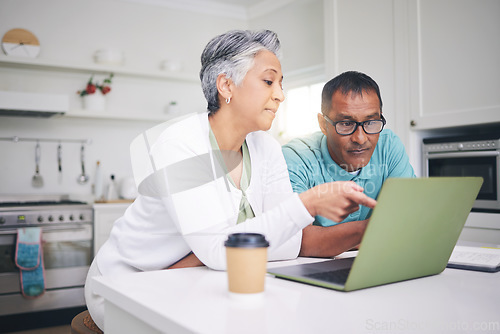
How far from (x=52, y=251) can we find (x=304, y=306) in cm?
328

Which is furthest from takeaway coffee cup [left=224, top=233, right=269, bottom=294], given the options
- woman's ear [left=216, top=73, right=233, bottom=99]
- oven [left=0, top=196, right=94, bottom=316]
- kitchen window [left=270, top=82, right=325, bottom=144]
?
kitchen window [left=270, top=82, right=325, bottom=144]

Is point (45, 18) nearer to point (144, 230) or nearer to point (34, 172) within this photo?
point (34, 172)

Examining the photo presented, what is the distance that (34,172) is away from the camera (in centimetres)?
416

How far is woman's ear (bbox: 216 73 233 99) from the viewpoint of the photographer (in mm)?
1425

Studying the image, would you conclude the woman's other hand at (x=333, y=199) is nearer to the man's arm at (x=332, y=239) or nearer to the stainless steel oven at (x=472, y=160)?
the man's arm at (x=332, y=239)

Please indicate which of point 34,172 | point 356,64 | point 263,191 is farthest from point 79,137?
point 263,191

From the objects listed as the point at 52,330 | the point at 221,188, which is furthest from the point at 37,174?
the point at 221,188

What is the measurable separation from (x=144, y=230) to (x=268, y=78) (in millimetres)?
576

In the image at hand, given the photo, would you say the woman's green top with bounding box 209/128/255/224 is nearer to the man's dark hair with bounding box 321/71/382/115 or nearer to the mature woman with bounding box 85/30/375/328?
the mature woman with bounding box 85/30/375/328

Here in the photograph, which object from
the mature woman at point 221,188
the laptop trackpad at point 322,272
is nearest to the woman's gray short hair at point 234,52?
the mature woman at point 221,188

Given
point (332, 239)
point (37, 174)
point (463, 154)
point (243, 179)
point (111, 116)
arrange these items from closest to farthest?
point (332, 239)
point (243, 179)
point (463, 154)
point (37, 174)
point (111, 116)

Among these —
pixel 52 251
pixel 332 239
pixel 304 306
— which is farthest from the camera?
pixel 52 251

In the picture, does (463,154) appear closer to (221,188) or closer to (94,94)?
(221,188)

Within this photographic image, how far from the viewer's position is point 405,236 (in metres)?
0.90
